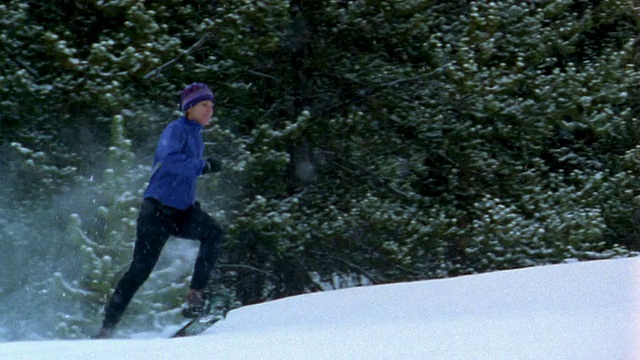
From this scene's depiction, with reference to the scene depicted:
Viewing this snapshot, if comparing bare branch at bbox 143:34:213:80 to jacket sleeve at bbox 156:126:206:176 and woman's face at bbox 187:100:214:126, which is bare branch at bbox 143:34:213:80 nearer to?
woman's face at bbox 187:100:214:126

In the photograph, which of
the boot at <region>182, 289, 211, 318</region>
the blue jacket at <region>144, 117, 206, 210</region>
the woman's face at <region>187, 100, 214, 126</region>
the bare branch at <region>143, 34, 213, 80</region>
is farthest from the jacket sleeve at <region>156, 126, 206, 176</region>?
the bare branch at <region>143, 34, 213, 80</region>

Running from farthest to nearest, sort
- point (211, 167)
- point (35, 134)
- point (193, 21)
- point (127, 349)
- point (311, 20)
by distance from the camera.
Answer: point (311, 20)
point (193, 21)
point (35, 134)
point (211, 167)
point (127, 349)

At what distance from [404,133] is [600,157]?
301 centimetres

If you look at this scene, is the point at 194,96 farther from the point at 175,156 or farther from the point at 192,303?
the point at 192,303

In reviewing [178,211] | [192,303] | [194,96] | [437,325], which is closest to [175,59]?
[194,96]

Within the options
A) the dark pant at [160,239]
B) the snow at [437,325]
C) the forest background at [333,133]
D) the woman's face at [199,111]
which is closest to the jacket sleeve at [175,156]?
the woman's face at [199,111]

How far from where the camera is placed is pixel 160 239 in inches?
228

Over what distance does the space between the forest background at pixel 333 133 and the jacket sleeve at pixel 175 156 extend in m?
2.27

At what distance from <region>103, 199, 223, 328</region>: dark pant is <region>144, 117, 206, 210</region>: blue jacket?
75mm

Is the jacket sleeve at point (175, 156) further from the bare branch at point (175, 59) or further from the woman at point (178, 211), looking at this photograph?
the bare branch at point (175, 59)

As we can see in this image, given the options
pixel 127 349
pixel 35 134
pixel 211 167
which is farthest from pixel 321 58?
pixel 127 349

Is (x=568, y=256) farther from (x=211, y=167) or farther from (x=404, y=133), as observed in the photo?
(x=211, y=167)

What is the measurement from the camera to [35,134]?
9328mm

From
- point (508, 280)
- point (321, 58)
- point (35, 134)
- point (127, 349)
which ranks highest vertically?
point (321, 58)
